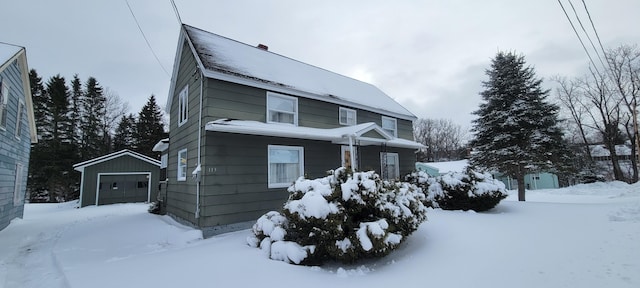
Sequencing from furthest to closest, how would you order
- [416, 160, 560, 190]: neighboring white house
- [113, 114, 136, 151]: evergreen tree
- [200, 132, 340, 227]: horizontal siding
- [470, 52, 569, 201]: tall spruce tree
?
1. [416, 160, 560, 190]: neighboring white house
2. [113, 114, 136, 151]: evergreen tree
3. [470, 52, 569, 201]: tall spruce tree
4. [200, 132, 340, 227]: horizontal siding

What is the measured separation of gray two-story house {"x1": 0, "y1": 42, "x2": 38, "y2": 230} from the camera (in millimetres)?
8674

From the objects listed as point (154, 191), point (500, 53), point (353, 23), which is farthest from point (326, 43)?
point (154, 191)

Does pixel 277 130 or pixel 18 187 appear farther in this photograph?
pixel 18 187

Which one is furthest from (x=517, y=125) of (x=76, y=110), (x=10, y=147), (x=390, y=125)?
(x=76, y=110)

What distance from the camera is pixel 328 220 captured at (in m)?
4.39

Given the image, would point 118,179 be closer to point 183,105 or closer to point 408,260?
point 183,105

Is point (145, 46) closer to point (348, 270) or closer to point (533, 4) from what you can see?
point (348, 270)

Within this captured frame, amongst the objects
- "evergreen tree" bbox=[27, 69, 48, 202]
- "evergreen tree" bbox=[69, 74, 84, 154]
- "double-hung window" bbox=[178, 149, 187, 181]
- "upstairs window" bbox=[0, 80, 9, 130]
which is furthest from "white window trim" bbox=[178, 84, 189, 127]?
"evergreen tree" bbox=[69, 74, 84, 154]

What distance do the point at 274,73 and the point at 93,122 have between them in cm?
2694

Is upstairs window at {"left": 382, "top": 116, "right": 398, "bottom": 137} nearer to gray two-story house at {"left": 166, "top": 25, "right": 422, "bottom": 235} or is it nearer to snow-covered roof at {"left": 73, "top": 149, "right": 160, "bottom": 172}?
gray two-story house at {"left": 166, "top": 25, "right": 422, "bottom": 235}

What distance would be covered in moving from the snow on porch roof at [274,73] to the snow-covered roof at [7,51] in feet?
15.9

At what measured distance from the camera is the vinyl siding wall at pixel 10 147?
8930 mm

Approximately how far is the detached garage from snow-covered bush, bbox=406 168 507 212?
1850 cm

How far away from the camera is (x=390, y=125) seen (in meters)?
13.4
